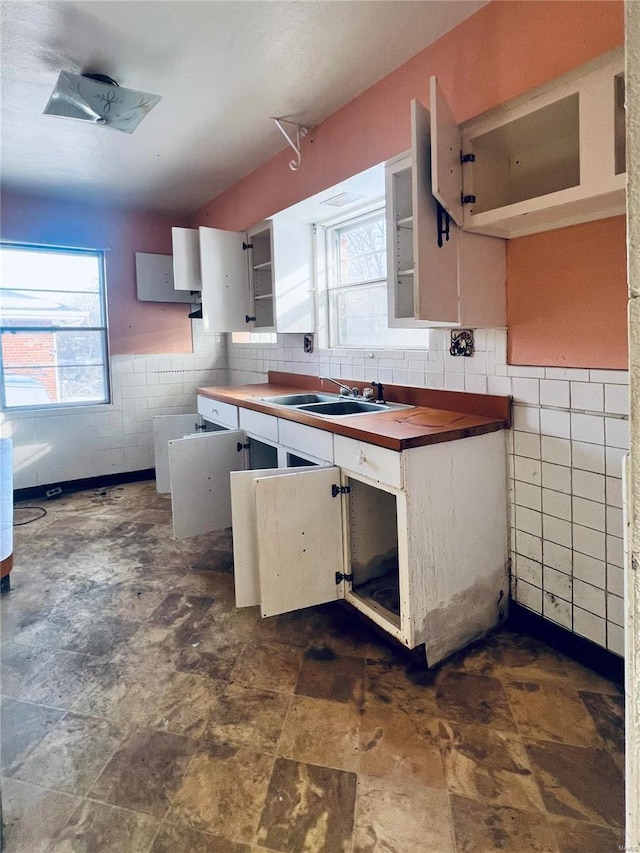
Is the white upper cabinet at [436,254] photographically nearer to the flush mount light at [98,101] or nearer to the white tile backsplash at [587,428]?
the white tile backsplash at [587,428]

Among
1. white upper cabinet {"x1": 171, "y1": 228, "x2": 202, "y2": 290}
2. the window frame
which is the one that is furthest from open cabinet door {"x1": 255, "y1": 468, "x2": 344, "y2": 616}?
white upper cabinet {"x1": 171, "y1": 228, "x2": 202, "y2": 290}

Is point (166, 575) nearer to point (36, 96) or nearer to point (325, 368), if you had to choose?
point (325, 368)

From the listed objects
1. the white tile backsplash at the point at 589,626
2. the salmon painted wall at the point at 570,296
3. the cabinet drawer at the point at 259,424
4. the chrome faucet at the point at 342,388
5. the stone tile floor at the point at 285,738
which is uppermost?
the salmon painted wall at the point at 570,296

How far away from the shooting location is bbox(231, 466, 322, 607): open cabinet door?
7.09ft

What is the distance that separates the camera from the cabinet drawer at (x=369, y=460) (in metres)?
1.89

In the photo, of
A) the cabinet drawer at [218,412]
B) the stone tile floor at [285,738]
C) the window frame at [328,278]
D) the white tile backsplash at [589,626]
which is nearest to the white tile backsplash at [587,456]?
the white tile backsplash at [589,626]

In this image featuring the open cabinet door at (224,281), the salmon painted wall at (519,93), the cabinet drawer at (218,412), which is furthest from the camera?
the open cabinet door at (224,281)

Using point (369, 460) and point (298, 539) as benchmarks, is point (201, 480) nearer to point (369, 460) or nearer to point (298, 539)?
point (298, 539)

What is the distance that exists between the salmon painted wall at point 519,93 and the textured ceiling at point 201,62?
103 mm

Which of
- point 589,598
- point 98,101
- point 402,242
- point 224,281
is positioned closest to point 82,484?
point 224,281

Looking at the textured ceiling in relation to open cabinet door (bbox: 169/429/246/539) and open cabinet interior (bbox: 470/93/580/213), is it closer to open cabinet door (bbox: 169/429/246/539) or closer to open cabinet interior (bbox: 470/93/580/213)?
open cabinet interior (bbox: 470/93/580/213)

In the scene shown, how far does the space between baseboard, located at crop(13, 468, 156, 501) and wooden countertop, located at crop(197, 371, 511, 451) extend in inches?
90.8

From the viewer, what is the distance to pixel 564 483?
6.51 feet

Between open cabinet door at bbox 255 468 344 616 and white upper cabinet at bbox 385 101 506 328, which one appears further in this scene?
open cabinet door at bbox 255 468 344 616
